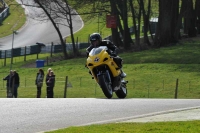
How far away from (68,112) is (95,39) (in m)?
4.69

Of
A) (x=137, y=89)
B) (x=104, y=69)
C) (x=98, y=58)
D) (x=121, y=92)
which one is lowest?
(x=137, y=89)

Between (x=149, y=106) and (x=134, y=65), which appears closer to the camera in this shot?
(x=149, y=106)

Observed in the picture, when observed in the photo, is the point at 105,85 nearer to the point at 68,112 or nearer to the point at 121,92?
the point at 121,92

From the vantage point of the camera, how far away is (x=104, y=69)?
18938mm

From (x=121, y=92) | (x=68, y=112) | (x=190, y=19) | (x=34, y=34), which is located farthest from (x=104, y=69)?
(x=34, y=34)

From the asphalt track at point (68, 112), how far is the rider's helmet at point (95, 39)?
2.43 meters

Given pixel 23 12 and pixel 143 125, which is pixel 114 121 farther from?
pixel 23 12

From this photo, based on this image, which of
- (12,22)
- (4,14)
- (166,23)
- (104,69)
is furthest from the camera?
(4,14)

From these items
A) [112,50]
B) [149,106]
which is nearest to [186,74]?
[112,50]

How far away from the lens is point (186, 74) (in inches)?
1449

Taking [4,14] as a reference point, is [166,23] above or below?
below

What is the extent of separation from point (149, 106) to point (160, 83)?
62.7 feet

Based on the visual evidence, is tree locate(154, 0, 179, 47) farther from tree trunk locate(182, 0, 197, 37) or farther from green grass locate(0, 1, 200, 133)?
tree trunk locate(182, 0, 197, 37)

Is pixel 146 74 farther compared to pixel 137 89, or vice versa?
pixel 146 74
